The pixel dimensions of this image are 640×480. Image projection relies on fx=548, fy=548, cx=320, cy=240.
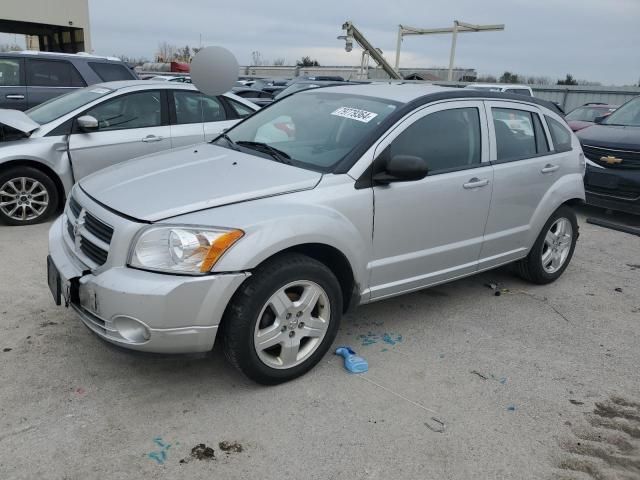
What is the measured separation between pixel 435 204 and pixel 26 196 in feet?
15.2

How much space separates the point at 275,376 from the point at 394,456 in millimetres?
830

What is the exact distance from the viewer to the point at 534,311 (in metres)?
4.55

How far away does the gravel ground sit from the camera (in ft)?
8.59

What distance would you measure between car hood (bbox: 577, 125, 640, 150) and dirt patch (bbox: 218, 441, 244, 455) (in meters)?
6.97

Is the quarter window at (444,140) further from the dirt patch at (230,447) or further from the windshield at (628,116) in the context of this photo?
the windshield at (628,116)

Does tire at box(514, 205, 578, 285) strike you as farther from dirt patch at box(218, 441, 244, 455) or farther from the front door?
dirt patch at box(218, 441, 244, 455)

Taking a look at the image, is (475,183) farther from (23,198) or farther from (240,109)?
(23,198)

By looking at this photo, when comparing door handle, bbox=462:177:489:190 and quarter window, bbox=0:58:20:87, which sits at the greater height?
quarter window, bbox=0:58:20:87

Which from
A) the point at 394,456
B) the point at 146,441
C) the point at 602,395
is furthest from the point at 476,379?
the point at 146,441

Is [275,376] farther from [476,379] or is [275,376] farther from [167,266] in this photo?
[476,379]

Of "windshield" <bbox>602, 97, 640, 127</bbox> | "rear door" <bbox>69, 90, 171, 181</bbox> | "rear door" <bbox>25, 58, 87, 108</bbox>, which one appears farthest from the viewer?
"rear door" <bbox>25, 58, 87, 108</bbox>

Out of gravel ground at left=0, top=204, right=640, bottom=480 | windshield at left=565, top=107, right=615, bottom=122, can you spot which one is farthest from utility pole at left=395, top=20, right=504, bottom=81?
gravel ground at left=0, top=204, right=640, bottom=480

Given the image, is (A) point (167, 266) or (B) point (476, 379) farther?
(B) point (476, 379)

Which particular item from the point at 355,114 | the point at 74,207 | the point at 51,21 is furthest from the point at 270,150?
the point at 51,21
